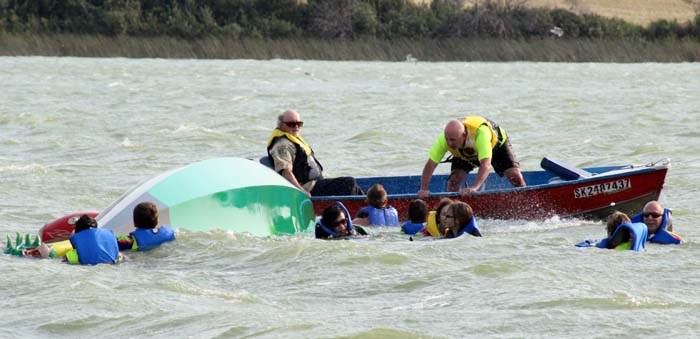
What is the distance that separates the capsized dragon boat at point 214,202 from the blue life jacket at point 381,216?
75 cm

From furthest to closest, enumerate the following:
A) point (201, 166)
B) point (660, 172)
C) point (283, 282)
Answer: point (660, 172)
point (201, 166)
point (283, 282)

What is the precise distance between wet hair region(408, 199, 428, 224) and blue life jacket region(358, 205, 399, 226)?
309mm

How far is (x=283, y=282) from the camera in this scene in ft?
42.8

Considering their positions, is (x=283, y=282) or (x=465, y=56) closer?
(x=283, y=282)

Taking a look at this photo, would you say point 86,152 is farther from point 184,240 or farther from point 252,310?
point 252,310

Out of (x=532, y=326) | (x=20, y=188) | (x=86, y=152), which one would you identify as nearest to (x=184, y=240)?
(x=532, y=326)

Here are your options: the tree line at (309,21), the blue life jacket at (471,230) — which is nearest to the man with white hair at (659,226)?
the blue life jacket at (471,230)

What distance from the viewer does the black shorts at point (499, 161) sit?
1706 centimetres

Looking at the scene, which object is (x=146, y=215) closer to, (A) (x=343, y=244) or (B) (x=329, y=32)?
(A) (x=343, y=244)

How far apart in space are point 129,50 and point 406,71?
14.6 meters

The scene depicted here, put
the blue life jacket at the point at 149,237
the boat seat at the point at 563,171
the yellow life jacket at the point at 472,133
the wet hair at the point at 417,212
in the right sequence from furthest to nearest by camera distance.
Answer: the boat seat at the point at 563,171
the yellow life jacket at the point at 472,133
the wet hair at the point at 417,212
the blue life jacket at the point at 149,237

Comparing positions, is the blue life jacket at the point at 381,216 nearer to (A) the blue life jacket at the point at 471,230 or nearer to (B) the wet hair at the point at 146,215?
(A) the blue life jacket at the point at 471,230

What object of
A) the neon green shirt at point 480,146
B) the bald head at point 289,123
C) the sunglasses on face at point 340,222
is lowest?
the sunglasses on face at point 340,222

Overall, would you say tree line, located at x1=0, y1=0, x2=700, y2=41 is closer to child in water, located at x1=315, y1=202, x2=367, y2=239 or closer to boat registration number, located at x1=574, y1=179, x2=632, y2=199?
boat registration number, located at x1=574, y1=179, x2=632, y2=199
